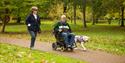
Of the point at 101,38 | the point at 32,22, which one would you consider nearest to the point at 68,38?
the point at 32,22

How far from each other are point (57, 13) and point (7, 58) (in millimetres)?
50307

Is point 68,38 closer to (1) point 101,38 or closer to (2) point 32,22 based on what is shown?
(2) point 32,22

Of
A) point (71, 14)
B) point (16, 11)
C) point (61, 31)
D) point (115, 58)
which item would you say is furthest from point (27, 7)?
point (71, 14)

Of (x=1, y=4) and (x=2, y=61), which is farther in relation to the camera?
(x=1, y=4)

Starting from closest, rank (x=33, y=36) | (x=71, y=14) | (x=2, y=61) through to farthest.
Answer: (x=2, y=61) < (x=33, y=36) < (x=71, y=14)

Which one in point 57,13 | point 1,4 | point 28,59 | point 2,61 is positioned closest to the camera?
point 2,61

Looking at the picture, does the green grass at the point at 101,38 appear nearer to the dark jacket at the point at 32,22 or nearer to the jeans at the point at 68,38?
the jeans at the point at 68,38

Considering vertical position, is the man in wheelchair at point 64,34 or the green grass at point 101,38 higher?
the man in wheelchair at point 64,34

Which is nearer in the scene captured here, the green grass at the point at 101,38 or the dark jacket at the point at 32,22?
the dark jacket at the point at 32,22

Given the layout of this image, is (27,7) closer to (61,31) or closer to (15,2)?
(15,2)

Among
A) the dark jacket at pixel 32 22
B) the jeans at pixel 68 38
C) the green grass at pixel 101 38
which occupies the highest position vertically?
the dark jacket at pixel 32 22

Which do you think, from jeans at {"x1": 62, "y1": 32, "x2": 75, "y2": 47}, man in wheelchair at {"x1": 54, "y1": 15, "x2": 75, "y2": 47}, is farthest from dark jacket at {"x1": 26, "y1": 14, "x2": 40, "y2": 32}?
jeans at {"x1": 62, "y1": 32, "x2": 75, "y2": 47}

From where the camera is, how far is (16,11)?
1471 inches

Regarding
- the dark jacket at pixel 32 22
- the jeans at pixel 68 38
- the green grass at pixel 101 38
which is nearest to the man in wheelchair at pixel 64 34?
the jeans at pixel 68 38
